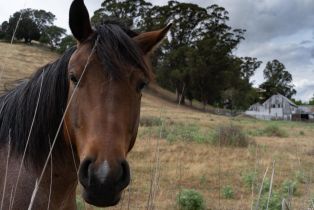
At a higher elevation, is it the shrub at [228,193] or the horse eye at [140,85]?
the horse eye at [140,85]

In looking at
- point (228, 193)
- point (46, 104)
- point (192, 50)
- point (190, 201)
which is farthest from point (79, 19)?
point (192, 50)

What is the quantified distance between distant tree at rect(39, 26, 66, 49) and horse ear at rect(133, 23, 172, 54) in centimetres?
5452

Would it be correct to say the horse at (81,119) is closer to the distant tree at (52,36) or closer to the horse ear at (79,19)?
the horse ear at (79,19)

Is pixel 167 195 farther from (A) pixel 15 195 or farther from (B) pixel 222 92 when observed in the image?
(B) pixel 222 92

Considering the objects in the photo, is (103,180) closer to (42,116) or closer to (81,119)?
(81,119)

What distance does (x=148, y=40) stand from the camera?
281 centimetres

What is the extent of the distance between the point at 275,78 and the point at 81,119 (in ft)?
318

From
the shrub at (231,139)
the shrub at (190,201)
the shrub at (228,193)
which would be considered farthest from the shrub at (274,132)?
the shrub at (190,201)

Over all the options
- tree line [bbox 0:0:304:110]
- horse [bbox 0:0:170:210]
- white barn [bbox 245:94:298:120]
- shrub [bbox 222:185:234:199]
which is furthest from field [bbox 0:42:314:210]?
white barn [bbox 245:94:298:120]

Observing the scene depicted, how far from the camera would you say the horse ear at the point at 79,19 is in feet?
8.48

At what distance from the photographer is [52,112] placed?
9.12ft

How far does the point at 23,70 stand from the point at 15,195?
1749 inches

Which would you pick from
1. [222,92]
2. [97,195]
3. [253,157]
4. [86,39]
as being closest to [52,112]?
[86,39]

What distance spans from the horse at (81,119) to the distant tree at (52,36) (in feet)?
179
